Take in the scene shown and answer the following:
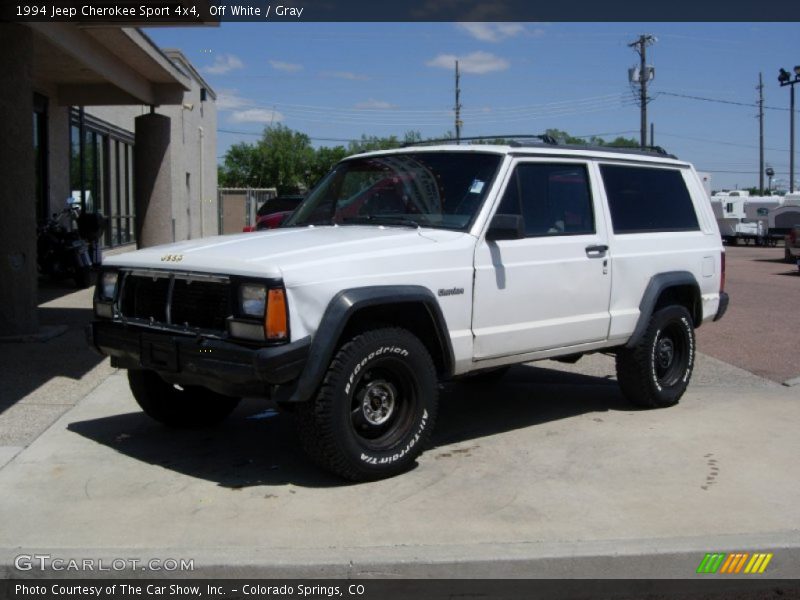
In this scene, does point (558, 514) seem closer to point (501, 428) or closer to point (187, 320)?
point (501, 428)

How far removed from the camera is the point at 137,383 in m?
6.30

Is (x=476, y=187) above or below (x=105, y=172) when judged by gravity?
below

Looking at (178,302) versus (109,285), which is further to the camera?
(109,285)

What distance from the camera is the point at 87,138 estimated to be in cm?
1958

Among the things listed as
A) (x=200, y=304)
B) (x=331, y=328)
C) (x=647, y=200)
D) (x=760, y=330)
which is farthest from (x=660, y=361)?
(x=760, y=330)

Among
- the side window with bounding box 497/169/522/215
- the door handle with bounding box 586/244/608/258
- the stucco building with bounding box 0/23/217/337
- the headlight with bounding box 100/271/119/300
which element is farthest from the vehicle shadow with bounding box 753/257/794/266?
the headlight with bounding box 100/271/119/300

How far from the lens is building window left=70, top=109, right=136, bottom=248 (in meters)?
18.6

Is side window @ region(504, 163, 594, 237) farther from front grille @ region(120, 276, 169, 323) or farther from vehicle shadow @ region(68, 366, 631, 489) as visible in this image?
front grille @ region(120, 276, 169, 323)

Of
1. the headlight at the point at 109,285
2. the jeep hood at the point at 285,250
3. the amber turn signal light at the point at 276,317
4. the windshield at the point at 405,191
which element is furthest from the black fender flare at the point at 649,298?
the headlight at the point at 109,285

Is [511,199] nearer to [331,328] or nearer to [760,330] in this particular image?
[331,328]

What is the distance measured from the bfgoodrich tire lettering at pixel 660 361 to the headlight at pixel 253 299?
10.9 ft

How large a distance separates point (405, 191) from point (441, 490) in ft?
6.85

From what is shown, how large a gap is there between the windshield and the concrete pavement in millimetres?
1546
